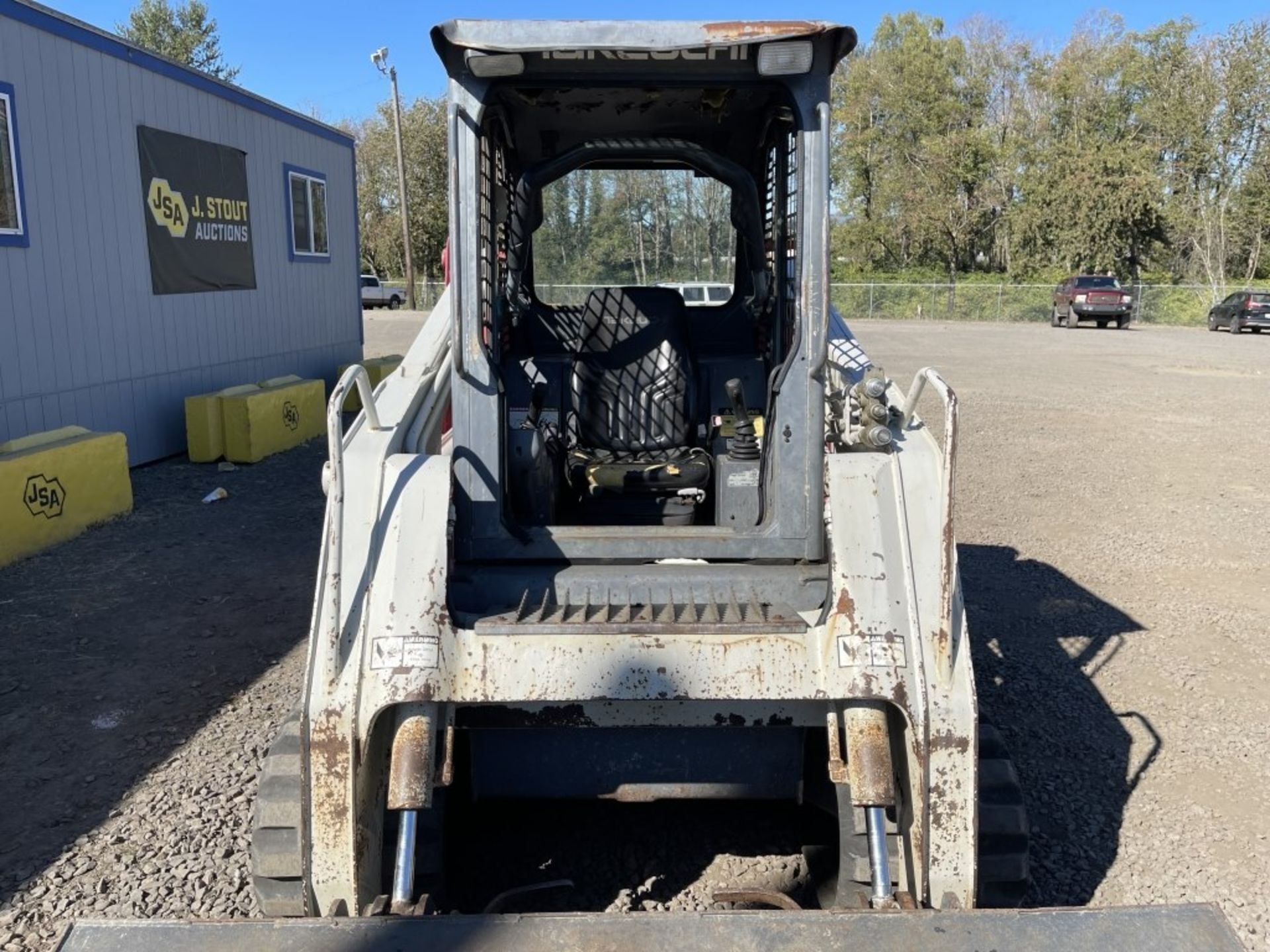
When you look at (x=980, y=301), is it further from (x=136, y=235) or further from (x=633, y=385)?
(x=633, y=385)

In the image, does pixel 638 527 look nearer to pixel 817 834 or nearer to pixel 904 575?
pixel 904 575

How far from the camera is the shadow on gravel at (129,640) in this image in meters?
4.12

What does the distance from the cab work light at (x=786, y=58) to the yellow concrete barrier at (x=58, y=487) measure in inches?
239

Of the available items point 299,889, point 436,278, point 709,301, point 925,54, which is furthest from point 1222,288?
point 299,889

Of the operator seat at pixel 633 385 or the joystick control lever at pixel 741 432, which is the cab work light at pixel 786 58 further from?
the operator seat at pixel 633 385

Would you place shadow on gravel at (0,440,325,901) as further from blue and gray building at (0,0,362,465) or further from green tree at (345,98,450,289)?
green tree at (345,98,450,289)

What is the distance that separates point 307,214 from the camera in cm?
1370

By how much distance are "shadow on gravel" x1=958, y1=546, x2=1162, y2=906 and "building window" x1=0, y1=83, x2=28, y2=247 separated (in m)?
7.63

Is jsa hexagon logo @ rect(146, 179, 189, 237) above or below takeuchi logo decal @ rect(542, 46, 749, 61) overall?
above

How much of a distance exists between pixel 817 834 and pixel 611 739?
103cm

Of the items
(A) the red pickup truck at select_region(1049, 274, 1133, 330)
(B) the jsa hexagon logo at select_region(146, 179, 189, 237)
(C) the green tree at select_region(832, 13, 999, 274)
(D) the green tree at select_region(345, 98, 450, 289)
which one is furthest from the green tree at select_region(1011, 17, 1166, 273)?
(B) the jsa hexagon logo at select_region(146, 179, 189, 237)

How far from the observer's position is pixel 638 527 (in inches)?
138

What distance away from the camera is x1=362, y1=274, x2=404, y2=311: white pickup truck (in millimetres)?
41719

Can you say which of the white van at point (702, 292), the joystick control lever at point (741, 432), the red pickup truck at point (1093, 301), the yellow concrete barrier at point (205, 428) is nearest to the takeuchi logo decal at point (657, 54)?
the joystick control lever at point (741, 432)
